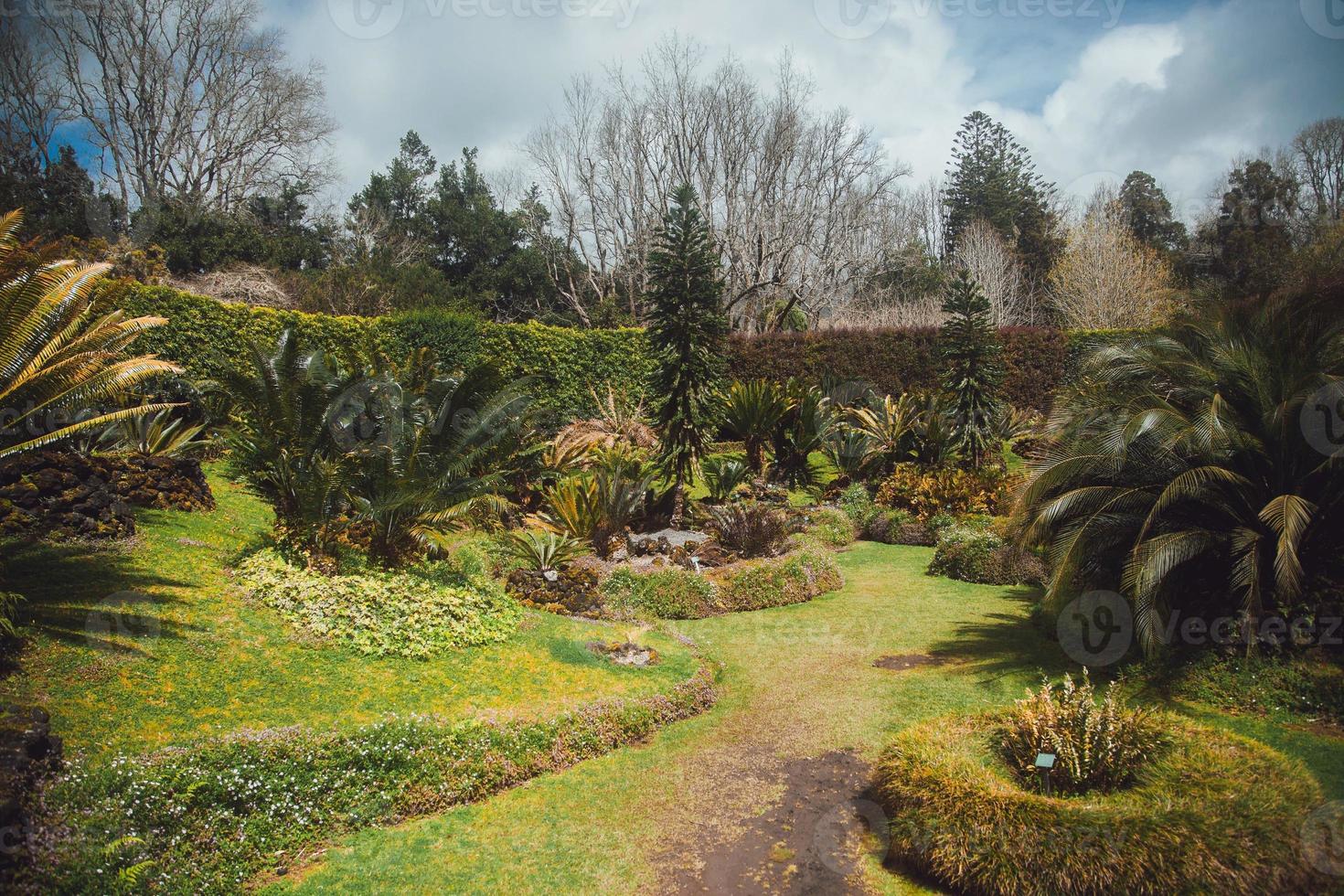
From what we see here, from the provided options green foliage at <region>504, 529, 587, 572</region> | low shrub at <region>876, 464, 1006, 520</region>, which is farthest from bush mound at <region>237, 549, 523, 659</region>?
low shrub at <region>876, 464, 1006, 520</region>

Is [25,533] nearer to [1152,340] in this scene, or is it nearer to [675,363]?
[675,363]

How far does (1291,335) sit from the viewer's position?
671cm

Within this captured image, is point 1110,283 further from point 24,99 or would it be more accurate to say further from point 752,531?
point 24,99

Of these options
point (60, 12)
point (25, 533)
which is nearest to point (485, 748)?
point (25, 533)

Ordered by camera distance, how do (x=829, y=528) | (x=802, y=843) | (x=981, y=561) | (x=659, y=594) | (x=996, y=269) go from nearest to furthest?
(x=802, y=843) → (x=659, y=594) → (x=981, y=561) → (x=829, y=528) → (x=996, y=269)

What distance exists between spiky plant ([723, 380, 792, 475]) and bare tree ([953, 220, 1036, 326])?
21.3 metres

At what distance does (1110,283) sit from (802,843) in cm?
3093

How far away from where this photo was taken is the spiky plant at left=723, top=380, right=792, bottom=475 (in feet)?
50.6

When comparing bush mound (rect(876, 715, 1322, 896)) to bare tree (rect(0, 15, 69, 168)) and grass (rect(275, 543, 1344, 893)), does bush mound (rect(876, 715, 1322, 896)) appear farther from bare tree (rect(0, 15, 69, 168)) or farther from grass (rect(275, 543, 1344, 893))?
bare tree (rect(0, 15, 69, 168))

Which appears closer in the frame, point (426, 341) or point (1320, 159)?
point (426, 341)

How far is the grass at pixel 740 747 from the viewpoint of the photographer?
4.55 m

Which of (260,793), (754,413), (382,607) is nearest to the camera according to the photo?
(260,793)

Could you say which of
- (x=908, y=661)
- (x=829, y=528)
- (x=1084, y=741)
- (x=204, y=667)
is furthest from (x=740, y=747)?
(x=829, y=528)

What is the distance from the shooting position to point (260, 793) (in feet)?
14.9
